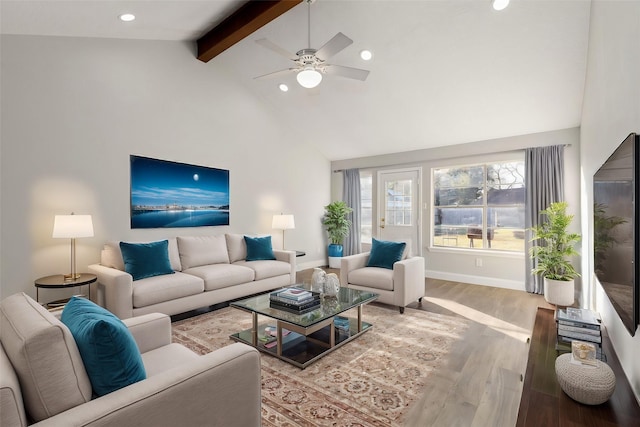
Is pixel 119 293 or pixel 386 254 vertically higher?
pixel 386 254

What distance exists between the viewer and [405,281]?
365 cm

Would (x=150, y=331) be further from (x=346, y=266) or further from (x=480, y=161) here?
(x=480, y=161)

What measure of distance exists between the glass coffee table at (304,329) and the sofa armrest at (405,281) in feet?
1.98

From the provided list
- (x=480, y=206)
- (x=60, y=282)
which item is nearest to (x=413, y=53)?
(x=480, y=206)

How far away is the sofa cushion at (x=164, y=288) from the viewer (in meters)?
3.21

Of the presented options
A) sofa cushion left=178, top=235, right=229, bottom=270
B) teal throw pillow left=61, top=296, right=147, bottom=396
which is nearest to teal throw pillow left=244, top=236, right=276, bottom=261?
sofa cushion left=178, top=235, right=229, bottom=270

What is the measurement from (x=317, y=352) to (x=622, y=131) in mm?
2413

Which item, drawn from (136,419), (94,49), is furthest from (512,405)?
(94,49)

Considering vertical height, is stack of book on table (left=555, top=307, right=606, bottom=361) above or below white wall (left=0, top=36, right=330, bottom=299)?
below

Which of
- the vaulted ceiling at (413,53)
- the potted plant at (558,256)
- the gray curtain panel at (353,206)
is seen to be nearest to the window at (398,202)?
the gray curtain panel at (353,206)

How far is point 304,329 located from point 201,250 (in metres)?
2.43

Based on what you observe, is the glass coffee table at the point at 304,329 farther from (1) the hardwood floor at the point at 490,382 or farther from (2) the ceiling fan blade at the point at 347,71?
(2) the ceiling fan blade at the point at 347,71

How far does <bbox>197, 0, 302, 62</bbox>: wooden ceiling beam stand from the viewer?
11.2ft

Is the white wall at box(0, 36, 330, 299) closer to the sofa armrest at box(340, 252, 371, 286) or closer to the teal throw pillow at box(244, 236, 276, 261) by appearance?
the teal throw pillow at box(244, 236, 276, 261)
